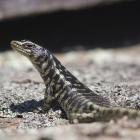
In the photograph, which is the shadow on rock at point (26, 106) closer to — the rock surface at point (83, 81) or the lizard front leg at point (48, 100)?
the rock surface at point (83, 81)

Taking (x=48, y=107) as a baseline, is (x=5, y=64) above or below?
above

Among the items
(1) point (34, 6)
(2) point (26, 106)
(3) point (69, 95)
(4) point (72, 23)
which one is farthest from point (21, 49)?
(4) point (72, 23)

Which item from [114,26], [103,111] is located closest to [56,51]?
[114,26]

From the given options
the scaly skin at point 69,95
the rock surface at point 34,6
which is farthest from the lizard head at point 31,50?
the rock surface at point 34,6

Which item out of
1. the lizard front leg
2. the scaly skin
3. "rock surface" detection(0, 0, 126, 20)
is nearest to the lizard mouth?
the scaly skin

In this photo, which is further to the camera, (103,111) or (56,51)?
(56,51)

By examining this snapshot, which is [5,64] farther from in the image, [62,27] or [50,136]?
[50,136]
